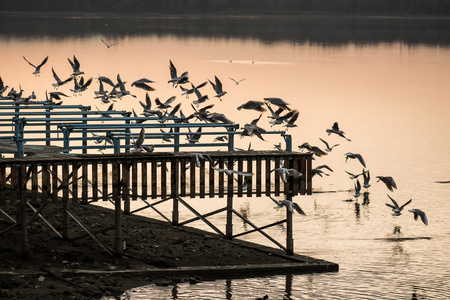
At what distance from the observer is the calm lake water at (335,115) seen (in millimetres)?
31844

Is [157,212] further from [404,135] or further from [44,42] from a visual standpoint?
[44,42]

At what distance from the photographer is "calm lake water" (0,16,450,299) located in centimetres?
3184

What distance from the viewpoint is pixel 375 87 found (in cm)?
9462

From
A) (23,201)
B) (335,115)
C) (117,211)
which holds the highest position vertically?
(335,115)

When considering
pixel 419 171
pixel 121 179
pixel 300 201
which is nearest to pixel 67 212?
pixel 121 179

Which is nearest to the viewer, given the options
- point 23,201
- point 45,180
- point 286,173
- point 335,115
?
point 23,201

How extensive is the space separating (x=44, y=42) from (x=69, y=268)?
379ft

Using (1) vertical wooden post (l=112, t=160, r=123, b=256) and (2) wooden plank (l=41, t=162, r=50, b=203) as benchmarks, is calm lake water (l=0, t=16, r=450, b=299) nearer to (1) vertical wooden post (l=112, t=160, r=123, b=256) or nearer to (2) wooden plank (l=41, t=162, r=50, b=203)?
(1) vertical wooden post (l=112, t=160, r=123, b=256)

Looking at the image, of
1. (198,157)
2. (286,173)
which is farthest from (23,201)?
(286,173)

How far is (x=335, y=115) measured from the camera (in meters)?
73.2

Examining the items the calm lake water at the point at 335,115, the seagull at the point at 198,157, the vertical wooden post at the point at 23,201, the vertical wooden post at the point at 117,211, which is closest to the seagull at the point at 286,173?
the seagull at the point at 198,157

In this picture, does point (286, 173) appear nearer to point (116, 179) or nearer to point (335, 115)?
point (116, 179)

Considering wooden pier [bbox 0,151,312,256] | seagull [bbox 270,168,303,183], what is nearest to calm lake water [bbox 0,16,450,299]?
seagull [bbox 270,168,303,183]

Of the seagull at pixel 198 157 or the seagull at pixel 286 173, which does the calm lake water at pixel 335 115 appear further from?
the seagull at pixel 198 157
